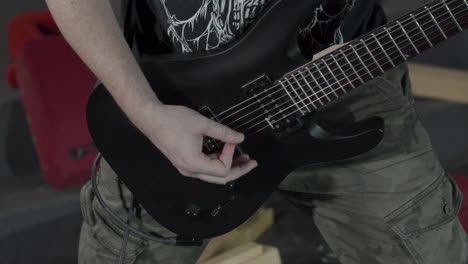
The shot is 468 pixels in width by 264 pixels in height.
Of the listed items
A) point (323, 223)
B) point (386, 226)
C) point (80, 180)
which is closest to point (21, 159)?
point (80, 180)

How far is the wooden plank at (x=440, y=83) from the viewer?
73.9 inches

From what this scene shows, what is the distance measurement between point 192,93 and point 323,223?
0.35 m

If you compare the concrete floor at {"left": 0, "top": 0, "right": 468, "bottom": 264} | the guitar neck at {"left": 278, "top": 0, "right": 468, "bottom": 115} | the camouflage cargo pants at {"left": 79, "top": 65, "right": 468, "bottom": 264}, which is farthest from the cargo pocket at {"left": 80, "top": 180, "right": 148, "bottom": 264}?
the concrete floor at {"left": 0, "top": 0, "right": 468, "bottom": 264}

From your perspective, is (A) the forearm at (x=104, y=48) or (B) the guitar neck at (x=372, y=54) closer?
(A) the forearm at (x=104, y=48)

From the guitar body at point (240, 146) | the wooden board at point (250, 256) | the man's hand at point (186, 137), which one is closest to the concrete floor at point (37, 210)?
the wooden board at point (250, 256)

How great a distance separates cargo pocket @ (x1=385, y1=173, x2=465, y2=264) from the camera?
1.02 metres

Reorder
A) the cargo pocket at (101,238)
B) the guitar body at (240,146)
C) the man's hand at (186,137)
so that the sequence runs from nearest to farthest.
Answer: the man's hand at (186,137), the guitar body at (240,146), the cargo pocket at (101,238)

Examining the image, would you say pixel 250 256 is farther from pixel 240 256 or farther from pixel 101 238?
pixel 101 238

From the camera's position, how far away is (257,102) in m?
0.99

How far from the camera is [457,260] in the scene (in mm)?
1037

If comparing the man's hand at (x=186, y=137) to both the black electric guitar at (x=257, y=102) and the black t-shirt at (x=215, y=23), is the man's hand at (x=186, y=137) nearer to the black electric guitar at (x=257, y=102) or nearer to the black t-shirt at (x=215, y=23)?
the black electric guitar at (x=257, y=102)

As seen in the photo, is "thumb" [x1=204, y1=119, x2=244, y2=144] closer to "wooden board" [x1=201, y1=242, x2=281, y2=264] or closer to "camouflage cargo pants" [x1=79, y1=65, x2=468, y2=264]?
"camouflage cargo pants" [x1=79, y1=65, x2=468, y2=264]

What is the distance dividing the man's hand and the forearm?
2cm

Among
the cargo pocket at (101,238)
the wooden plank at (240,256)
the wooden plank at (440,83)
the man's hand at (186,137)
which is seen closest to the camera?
the man's hand at (186,137)
